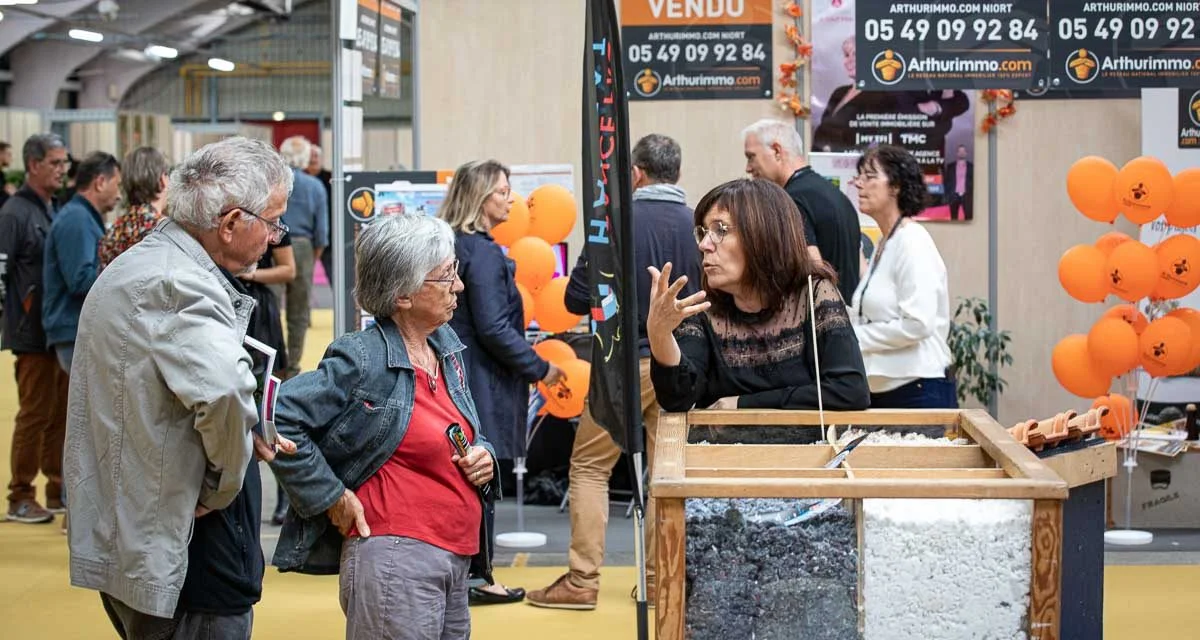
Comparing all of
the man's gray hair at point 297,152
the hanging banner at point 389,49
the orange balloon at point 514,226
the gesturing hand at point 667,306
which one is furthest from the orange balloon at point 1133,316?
the man's gray hair at point 297,152

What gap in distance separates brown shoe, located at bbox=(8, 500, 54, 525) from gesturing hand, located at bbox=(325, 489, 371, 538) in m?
4.03

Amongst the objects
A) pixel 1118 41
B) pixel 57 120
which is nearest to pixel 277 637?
pixel 1118 41

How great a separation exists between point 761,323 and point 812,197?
1.96 m

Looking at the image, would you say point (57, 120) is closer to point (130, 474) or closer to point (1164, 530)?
point (1164, 530)

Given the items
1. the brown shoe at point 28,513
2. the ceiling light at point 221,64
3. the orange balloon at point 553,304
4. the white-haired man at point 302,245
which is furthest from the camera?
the ceiling light at point 221,64

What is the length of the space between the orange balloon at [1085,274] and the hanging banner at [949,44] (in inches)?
46.3

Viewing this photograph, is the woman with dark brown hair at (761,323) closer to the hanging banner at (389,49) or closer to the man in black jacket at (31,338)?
the hanging banner at (389,49)

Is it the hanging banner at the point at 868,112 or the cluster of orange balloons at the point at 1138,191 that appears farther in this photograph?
the hanging banner at the point at 868,112

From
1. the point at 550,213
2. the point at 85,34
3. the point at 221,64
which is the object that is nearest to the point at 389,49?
the point at 550,213

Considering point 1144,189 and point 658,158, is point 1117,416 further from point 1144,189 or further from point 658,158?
point 658,158

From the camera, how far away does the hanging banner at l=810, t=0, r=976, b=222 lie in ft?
22.6

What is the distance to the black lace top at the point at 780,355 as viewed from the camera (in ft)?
9.32

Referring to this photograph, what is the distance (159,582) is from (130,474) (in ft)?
0.58

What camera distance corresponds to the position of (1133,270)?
544 centimetres
